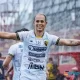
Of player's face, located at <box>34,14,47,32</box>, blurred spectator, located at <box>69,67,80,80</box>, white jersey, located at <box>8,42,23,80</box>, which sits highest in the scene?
player's face, located at <box>34,14,47,32</box>

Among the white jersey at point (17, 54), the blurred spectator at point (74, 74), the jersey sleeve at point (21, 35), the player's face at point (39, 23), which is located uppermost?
the player's face at point (39, 23)

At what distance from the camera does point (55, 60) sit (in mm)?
13812

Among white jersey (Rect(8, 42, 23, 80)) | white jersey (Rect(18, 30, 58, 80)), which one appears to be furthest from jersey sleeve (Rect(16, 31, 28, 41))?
white jersey (Rect(8, 42, 23, 80))

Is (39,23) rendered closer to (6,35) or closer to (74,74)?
(6,35)

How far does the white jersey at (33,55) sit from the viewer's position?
588cm

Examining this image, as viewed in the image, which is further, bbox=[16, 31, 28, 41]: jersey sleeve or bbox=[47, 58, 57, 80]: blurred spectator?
bbox=[47, 58, 57, 80]: blurred spectator

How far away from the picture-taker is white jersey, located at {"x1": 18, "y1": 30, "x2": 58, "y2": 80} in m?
5.88

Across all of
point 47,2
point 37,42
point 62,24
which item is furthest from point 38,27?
point 47,2

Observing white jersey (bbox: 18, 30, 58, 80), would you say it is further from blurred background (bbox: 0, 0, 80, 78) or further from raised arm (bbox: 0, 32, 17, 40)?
blurred background (bbox: 0, 0, 80, 78)

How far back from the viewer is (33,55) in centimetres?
588

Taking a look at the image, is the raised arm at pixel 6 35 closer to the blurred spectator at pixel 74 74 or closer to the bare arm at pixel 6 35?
the bare arm at pixel 6 35

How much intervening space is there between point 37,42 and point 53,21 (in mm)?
30587

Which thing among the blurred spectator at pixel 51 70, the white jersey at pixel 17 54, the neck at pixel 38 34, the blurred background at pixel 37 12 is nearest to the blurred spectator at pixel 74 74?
the blurred spectator at pixel 51 70

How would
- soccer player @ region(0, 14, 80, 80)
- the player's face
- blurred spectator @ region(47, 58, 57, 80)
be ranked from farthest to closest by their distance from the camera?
blurred spectator @ region(47, 58, 57, 80) → soccer player @ region(0, 14, 80, 80) → the player's face
